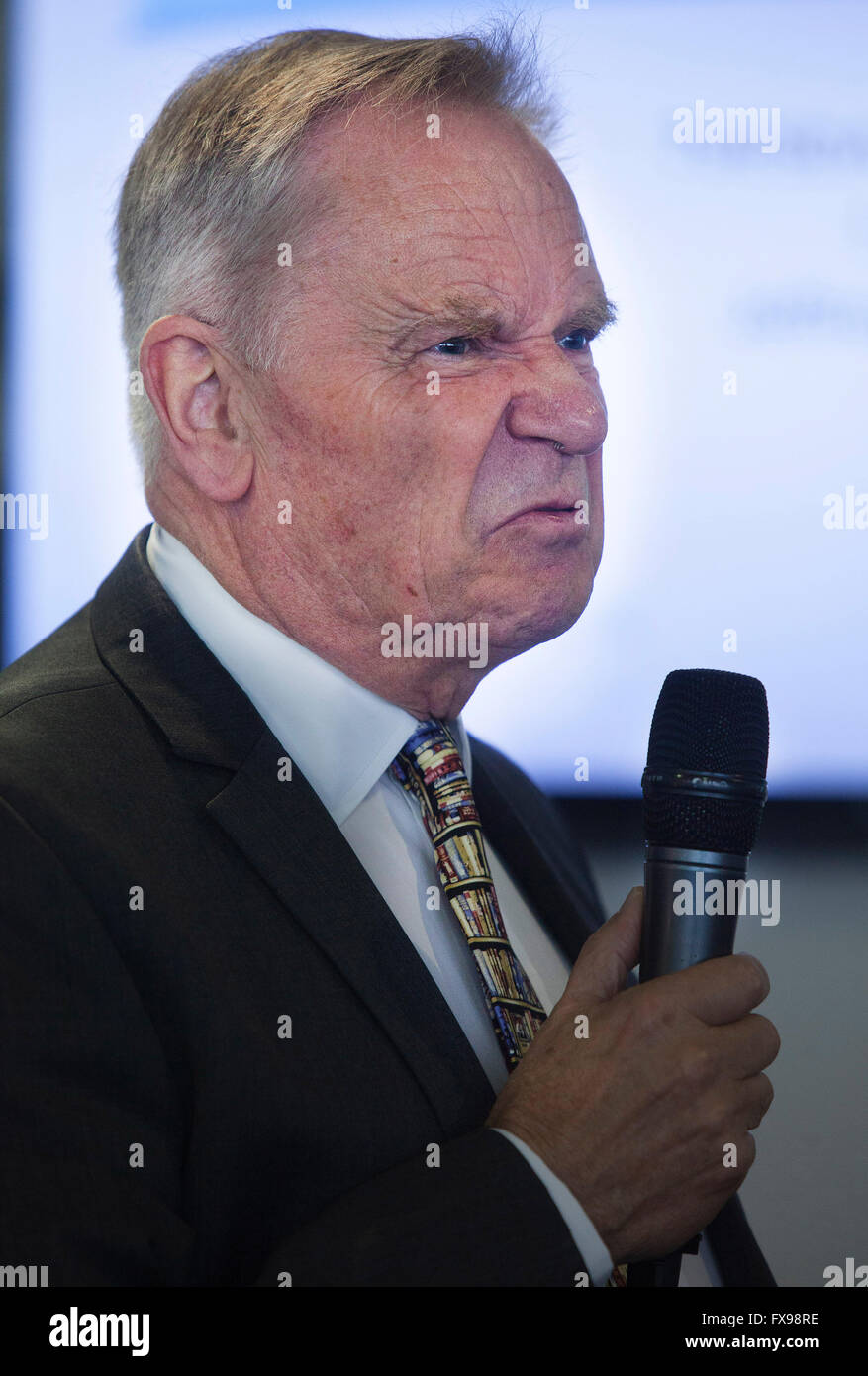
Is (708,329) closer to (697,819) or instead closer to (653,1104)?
(697,819)

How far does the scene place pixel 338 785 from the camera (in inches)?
46.0

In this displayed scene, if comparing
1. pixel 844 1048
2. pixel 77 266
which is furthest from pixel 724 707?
pixel 77 266

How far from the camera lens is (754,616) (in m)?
1.97

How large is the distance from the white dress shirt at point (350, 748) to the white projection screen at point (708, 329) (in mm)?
833

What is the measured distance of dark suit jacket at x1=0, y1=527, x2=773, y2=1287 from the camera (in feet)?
2.79

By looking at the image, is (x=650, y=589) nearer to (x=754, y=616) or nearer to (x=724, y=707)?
(x=754, y=616)

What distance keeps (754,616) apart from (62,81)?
56.4 inches

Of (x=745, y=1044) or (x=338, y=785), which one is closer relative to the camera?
(x=745, y=1044)

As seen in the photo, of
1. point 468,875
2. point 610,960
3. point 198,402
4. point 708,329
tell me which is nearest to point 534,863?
point 468,875

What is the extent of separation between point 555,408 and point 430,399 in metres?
0.12

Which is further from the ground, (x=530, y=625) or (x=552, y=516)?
(x=552, y=516)

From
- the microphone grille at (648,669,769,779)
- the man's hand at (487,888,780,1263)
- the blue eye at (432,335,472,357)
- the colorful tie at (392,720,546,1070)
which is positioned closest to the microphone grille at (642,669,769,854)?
the microphone grille at (648,669,769,779)

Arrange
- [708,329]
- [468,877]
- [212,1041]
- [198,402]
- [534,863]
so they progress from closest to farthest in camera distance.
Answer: [212,1041], [468,877], [198,402], [534,863], [708,329]

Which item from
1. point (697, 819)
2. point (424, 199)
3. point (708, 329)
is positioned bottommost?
point (697, 819)
